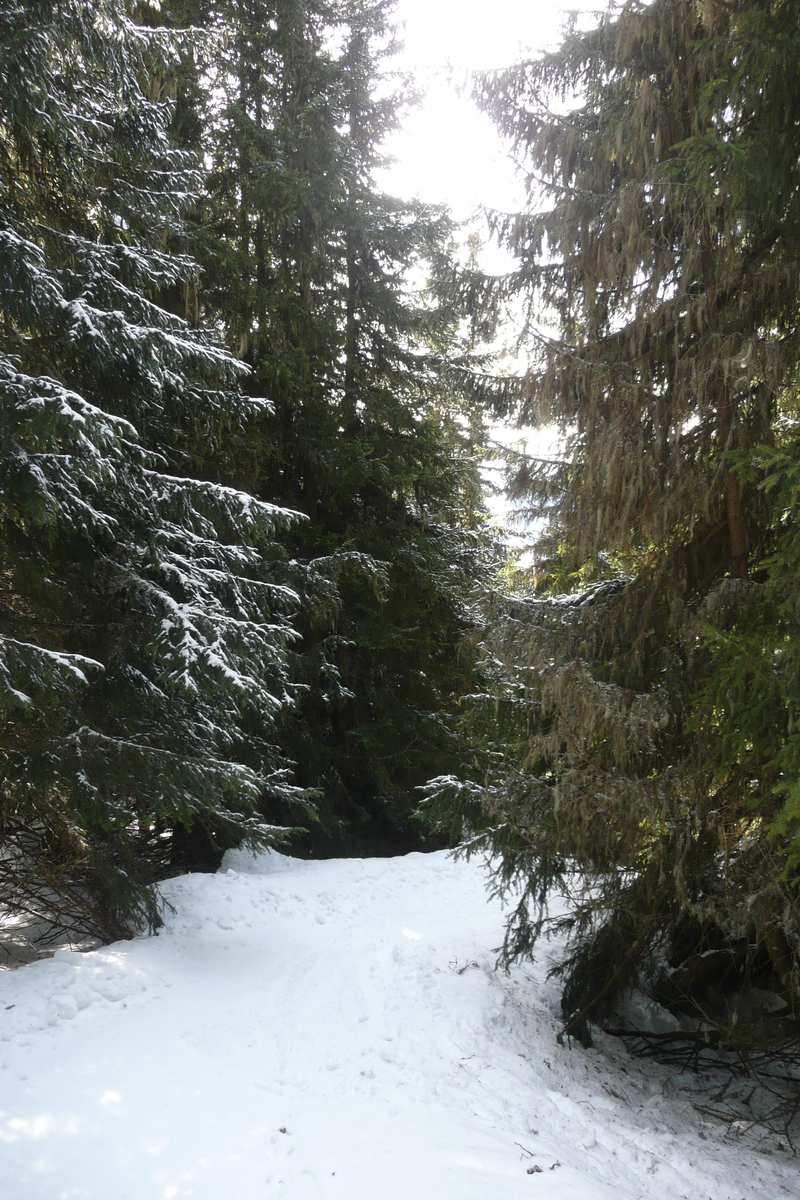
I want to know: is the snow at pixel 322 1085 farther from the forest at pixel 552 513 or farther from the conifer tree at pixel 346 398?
the conifer tree at pixel 346 398

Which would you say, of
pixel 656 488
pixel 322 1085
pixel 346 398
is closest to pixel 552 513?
pixel 656 488

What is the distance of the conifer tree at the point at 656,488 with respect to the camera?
4297 millimetres

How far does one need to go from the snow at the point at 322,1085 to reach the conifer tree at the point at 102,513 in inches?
39.6

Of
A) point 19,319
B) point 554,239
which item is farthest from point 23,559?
point 554,239

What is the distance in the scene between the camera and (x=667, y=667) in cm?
504

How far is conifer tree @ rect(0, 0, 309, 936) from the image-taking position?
495 centimetres

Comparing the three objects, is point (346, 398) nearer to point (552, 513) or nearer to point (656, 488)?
point (552, 513)

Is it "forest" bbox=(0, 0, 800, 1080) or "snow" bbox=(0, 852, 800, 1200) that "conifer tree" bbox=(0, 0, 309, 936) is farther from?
"snow" bbox=(0, 852, 800, 1200)

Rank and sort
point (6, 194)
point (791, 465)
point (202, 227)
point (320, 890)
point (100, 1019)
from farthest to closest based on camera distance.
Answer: point (202, 227) → point (320, 890) → point (6, 194) → point (100, 1019) → point (791, 465)

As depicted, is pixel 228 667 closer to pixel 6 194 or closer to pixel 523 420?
pixel 523 420

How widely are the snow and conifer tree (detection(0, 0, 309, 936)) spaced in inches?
39.6

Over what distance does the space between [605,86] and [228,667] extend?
549cm

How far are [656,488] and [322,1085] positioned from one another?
4732mm

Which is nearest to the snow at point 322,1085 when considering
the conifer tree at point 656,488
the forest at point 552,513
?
the forest at point 552,513
